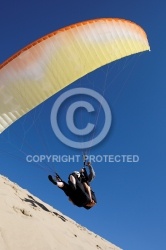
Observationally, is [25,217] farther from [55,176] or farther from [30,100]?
[30,100]

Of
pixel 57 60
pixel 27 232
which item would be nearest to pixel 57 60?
pixel 57 60

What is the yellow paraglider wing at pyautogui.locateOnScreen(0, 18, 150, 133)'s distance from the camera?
38.0 feet

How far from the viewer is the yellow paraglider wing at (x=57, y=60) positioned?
11578mm

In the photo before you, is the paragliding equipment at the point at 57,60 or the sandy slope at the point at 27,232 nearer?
the paragliding equipment at the point at 57,60

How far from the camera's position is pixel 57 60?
12.4 metres

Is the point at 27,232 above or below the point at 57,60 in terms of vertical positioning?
below

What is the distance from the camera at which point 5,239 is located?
11.6m

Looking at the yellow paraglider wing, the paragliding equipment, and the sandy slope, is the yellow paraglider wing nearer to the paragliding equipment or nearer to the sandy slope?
the paragliding equipment

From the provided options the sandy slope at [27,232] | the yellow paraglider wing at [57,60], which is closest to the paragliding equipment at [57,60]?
the yellow paraglider wing at [57,60]

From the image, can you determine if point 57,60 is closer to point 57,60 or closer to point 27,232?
point 57,60

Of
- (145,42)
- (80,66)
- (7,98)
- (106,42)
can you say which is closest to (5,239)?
(7,98)

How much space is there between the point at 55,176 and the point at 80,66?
4217 mm

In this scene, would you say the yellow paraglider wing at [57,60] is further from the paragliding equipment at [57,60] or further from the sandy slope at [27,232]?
the sandy slope at [27,232]

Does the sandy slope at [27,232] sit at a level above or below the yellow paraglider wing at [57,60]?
below
